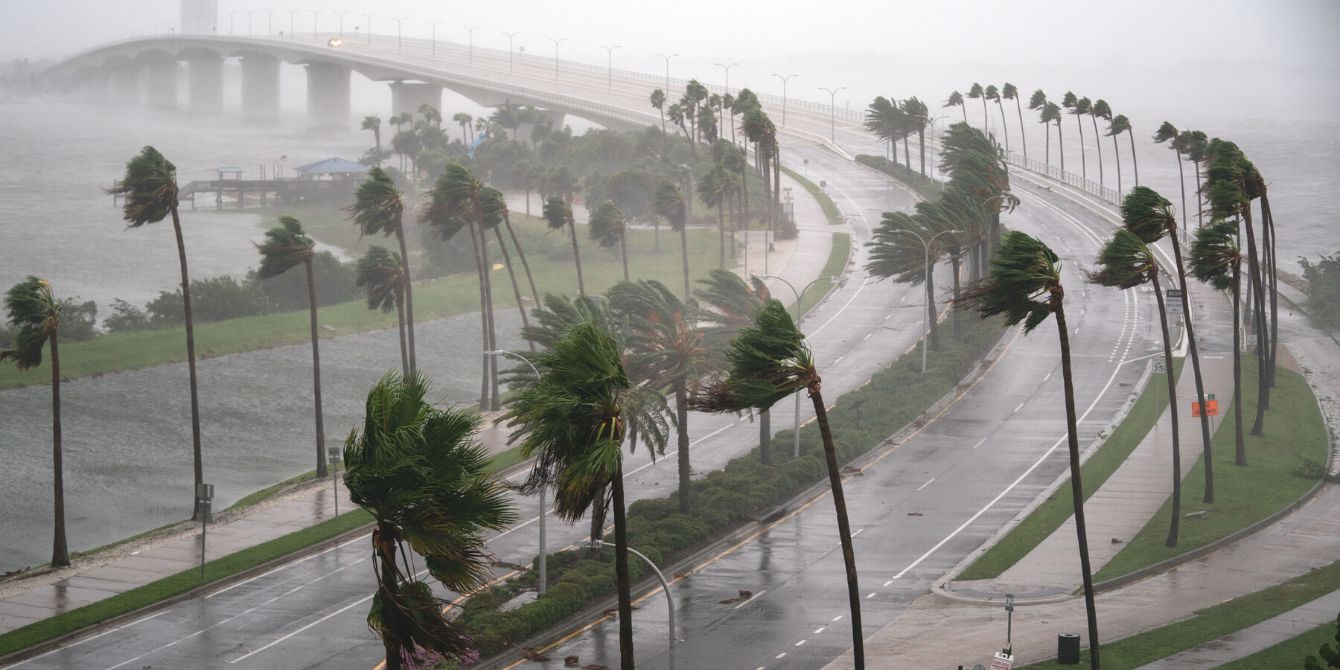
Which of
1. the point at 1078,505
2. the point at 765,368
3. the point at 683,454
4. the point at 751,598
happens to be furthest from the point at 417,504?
the point at 683,454

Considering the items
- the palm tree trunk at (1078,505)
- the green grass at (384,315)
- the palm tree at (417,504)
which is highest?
→ the palm tree at (417,504)

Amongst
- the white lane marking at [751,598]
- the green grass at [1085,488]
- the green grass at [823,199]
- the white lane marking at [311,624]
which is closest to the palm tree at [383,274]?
the white lane marking at [311,624]

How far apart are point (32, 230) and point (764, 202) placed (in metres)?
103

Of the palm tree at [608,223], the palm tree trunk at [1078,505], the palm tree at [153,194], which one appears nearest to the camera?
the palm tree trunk at [1078,505]

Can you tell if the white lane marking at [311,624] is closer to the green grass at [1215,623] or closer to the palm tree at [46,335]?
the palm tree at [46,335]

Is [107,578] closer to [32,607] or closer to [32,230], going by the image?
[32,607]

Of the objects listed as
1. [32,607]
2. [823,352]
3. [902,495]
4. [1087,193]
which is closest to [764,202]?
[1087,193]

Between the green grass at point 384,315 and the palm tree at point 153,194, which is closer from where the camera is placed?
the palm tree at point 153,194

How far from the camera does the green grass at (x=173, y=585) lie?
44.6m

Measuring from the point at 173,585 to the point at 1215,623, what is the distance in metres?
35.6

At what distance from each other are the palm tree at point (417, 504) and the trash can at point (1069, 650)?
2292 cm

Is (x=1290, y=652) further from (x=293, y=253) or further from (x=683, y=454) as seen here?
(x=293, y=253)

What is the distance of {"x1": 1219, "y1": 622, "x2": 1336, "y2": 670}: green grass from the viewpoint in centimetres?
3809

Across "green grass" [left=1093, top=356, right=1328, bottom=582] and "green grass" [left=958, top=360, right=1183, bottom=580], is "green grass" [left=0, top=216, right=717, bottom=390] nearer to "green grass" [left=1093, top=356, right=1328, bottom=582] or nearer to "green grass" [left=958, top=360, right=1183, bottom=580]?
"green grass" [left=958, top=360, right=1183, bottom=580]
